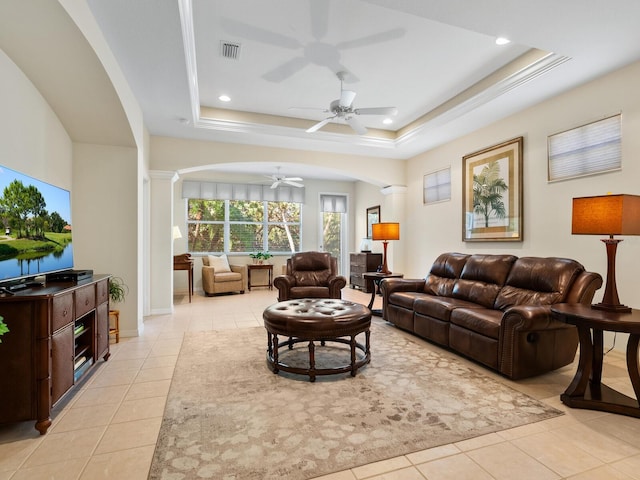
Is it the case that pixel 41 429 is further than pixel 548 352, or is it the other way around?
pixel 548 352

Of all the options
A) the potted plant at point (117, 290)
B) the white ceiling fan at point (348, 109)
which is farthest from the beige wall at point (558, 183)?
the potted plant at point (117, 290)

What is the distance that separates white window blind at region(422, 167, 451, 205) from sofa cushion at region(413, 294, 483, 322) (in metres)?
2.30

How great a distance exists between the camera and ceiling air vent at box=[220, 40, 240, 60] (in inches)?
128

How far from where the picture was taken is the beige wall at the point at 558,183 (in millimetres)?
3197

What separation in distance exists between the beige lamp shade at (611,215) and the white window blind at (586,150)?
1.35 meters

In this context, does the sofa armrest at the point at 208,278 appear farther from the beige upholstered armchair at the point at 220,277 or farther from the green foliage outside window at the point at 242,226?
the green foliage outside window at the point at 242,226

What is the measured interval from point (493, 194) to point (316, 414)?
12.8ft

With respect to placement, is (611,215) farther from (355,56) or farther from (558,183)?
(355,56)

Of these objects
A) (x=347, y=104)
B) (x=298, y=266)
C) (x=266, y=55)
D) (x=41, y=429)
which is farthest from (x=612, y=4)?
(x=41, y=429)

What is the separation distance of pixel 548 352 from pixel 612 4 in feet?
8.68

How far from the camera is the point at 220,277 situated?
6914mm

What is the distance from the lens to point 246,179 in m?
8.22

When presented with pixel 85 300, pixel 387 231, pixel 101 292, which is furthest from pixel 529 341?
pixel 101 292

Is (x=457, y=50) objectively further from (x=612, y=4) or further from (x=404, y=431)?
(x=404, y=431)
